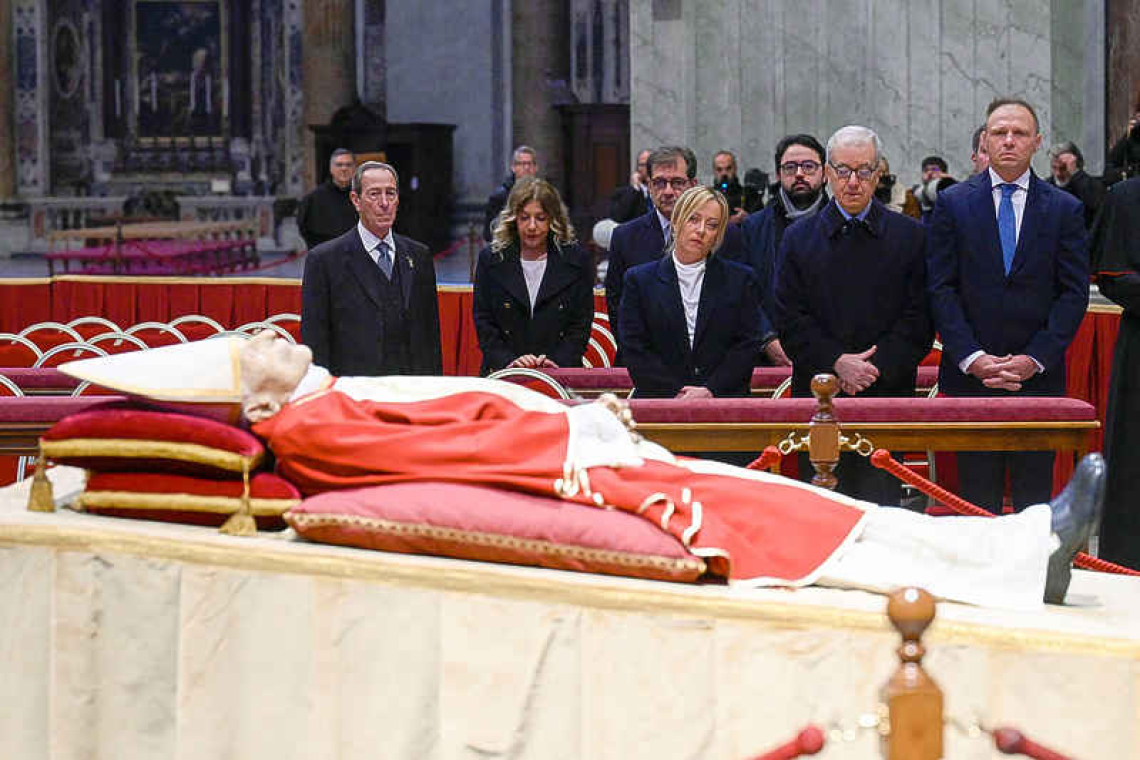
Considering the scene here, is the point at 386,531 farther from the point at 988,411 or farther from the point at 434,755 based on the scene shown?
the point at 988,411

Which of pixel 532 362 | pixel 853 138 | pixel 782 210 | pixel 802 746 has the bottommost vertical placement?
pixel 802 746

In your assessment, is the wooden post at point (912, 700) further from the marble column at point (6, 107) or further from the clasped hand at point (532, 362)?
the marble column at point (6, 107)

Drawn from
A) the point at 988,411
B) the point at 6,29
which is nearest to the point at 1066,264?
the point at 988,411

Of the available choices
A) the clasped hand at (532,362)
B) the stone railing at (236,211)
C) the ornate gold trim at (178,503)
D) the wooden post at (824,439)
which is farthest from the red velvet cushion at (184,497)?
the stone railing at (236,211)

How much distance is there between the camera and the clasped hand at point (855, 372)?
603 cm

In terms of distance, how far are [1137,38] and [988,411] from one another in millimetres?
9572

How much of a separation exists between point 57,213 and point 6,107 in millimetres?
2068

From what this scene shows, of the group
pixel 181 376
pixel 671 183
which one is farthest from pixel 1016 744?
pixel 671 183

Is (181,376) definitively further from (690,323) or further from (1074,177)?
(1074,177)

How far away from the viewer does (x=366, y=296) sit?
6.74m

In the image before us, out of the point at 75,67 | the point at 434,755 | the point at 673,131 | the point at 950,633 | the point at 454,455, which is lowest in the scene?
the point at 434,755

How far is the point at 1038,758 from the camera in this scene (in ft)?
9.98

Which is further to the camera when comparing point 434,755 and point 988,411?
point 988,411

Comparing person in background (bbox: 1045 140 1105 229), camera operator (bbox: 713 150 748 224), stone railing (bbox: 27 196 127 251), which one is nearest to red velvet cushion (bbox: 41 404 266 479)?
camera operator (bbox: 713 150 748 224)
